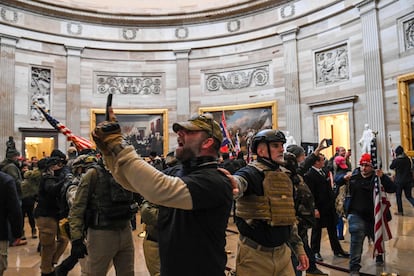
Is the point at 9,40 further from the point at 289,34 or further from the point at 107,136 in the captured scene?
the point at 107,136

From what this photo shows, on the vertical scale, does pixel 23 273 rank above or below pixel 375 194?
below

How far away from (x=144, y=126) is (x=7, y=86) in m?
6.77

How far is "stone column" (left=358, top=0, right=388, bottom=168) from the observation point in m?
13.6

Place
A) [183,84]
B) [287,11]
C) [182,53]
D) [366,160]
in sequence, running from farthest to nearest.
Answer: [182,53]
[183,84]
[287,11]
[366,160]

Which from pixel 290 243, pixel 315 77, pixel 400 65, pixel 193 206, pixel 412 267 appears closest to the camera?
pixel 193 206

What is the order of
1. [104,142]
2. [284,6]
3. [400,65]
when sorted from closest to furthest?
[104,142] < [400,65] < [284,6]

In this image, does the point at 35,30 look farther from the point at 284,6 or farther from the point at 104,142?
the point at 104,142

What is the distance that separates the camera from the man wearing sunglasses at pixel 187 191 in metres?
1.62

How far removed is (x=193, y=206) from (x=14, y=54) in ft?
60.1

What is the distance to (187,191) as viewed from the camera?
171 centimetres

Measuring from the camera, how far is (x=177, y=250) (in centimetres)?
187

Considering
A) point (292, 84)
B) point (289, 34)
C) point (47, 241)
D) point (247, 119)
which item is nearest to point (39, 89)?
point (247, 119)

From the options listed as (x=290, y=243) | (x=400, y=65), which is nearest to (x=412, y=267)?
(x=290, y=243)

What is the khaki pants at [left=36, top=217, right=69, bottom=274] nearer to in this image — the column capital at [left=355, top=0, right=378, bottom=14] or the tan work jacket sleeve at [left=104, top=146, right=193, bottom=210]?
the tan work jacket sleeve at [left=104, top=146, right=193, bottom=210]
